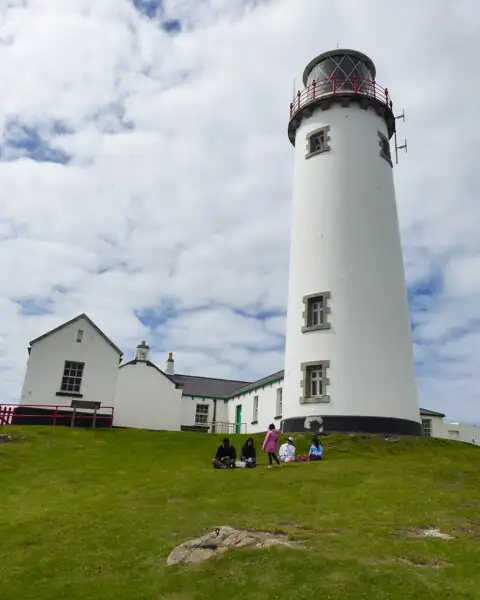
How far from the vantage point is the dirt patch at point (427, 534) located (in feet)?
32.5

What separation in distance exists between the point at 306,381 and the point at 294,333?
2.43 metres

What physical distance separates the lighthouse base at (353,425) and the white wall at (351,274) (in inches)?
10.1

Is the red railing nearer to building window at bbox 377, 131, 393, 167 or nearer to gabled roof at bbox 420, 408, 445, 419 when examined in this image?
building window at bbox 377, 131, 393, 167

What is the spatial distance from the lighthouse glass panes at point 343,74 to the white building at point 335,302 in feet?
0.20

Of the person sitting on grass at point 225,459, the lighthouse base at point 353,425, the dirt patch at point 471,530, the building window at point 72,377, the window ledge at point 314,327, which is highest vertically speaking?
the window ledge at point 314,327

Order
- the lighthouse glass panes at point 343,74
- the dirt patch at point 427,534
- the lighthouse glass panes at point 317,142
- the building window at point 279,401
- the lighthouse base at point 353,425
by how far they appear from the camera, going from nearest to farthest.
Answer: the dirt patch at point 427,534 → the lighthouse base at point 353,425 → the lighthouse glass panes at point 317,142 → the lighthouse glass panes at point 343,74 → the building window at point 279,401

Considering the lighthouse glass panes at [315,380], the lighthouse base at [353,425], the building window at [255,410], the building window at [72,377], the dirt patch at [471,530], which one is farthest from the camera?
the building window at [255,410]

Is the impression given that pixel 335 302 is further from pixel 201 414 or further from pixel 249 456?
pixel 201 414

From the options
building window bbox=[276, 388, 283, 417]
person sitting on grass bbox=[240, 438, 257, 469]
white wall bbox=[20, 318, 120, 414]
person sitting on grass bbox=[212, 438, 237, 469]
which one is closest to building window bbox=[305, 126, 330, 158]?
building window bbox=[276, 388, 283, 417]

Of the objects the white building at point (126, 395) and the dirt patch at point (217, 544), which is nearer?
the dirt patch at point (217, 544)

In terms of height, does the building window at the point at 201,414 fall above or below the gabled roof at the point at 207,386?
below

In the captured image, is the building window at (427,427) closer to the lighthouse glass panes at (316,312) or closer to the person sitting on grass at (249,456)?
the lighthouse glass panes at (316,312)

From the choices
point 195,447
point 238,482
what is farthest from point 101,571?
point 195,447

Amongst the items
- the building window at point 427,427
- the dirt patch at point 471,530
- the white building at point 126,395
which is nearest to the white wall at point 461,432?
the white building at point 126,395
